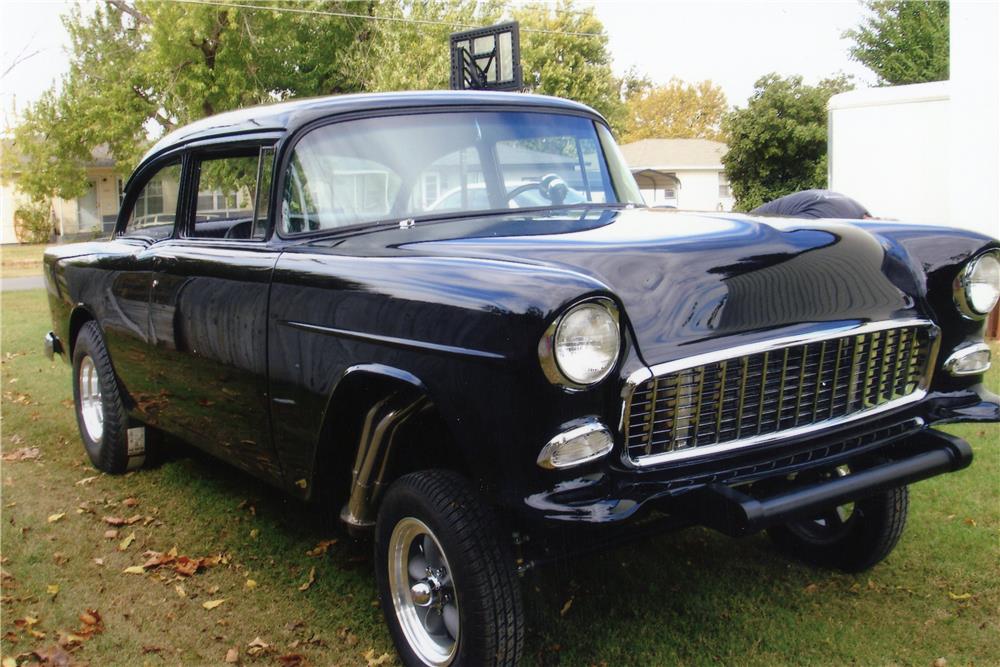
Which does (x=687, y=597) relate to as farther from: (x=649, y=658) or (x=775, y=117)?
(x=775, y=117)

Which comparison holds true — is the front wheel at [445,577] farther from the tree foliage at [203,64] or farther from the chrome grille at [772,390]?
the tree foliage at [203,64]

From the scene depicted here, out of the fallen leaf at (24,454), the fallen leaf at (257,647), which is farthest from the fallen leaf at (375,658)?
the fallen leaf at (24,454)

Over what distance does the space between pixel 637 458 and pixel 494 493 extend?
42cm

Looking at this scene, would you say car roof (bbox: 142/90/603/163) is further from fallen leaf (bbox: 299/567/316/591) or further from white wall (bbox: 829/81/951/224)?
white wall (bbox: 829/81/951/224)

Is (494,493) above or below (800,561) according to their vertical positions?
above

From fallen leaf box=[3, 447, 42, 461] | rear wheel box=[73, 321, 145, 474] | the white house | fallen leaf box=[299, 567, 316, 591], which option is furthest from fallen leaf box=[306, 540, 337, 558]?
the white house

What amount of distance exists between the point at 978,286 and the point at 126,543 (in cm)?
380

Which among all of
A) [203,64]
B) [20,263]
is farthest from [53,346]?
[20,263]

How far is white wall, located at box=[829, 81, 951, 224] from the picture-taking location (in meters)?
11.4

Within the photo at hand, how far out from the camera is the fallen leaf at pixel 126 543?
4.36 meters

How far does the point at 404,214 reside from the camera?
3.68m

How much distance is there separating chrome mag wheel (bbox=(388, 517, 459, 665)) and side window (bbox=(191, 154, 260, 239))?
1566 mm

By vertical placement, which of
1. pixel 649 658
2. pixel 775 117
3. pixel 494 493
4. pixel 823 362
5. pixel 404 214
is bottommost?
pixel 649 658

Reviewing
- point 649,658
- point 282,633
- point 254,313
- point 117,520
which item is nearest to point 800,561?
point 649,658
